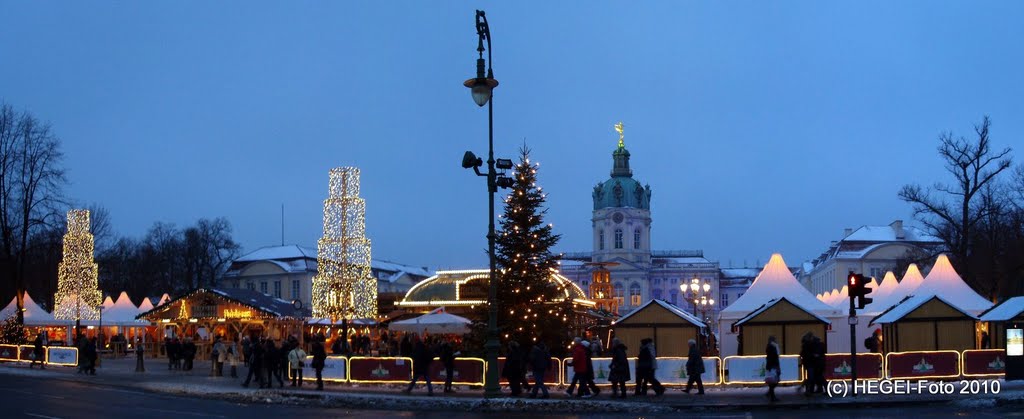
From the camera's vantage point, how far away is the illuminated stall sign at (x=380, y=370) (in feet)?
93.0

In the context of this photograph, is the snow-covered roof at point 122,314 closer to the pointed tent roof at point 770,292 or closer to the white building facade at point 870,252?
the pointed tent roof at point 770,292

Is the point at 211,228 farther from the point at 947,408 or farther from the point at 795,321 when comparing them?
the point at 947,408

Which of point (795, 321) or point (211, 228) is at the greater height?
point (211, 228)

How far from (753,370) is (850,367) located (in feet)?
7.63

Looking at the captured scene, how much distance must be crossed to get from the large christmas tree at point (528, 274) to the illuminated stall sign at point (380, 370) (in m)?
5.57

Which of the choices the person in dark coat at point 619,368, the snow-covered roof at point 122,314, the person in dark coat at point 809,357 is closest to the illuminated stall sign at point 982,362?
the person in dark coat at point 809,357

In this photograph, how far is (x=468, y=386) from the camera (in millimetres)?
28375

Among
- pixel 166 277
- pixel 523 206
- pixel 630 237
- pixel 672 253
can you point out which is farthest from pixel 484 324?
pixel 672 253

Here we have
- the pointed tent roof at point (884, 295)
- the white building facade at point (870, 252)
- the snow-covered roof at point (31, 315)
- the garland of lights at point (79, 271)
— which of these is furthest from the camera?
the white building facade at point (870, 252)

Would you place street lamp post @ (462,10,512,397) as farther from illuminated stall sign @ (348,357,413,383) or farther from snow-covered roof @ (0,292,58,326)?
snow-covered roof @ (0,292,58,326)

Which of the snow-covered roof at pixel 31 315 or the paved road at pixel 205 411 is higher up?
the snow-covered roof at pixel 31 315

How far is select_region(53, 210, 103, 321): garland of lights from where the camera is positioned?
49.5 metres

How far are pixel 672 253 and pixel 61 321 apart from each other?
10985 centimetres

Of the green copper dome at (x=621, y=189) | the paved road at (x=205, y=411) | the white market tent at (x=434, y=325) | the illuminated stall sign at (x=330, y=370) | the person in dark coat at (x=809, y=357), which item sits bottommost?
the paved road at (x=205, y=411)
